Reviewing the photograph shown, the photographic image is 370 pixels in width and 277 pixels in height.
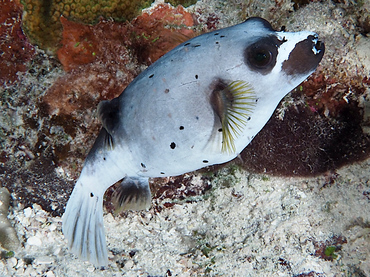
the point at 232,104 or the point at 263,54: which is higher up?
the point at 263,54

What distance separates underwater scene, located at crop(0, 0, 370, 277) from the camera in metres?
1.66

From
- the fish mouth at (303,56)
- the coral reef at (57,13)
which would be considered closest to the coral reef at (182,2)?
the coral reef at (57,13)

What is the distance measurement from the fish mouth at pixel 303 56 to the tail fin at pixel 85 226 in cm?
167

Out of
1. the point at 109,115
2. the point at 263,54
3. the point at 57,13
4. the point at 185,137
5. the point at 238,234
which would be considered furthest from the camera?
the point at 238,234

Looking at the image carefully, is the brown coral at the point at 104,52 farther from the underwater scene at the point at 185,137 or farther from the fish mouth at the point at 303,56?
the fish mouth at the point at 303,56

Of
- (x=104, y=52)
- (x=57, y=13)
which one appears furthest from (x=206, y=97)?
(x=57, y=13)

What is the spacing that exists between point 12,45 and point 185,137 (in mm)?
1853

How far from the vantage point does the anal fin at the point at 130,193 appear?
220 centimetres

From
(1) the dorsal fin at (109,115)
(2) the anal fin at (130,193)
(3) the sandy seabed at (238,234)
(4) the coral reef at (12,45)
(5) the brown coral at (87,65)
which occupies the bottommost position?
(3) the sandy seabed at (238,234)

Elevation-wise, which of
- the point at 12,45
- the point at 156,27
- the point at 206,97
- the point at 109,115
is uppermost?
the point at 12,45

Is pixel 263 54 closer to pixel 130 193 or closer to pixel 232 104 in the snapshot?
pixel 232 104

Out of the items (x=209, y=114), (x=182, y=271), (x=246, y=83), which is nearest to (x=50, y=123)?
(x=209, y=114)

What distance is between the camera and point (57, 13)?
89.2 inches

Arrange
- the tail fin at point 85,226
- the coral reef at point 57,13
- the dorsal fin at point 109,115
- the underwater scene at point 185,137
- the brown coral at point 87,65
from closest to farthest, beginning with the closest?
the underwater scene at point 185,137, the dorsal fin at point 109,115, the tail fin at point 85,226, the coral reef at point 57,13, the brown coral at point 87,65
